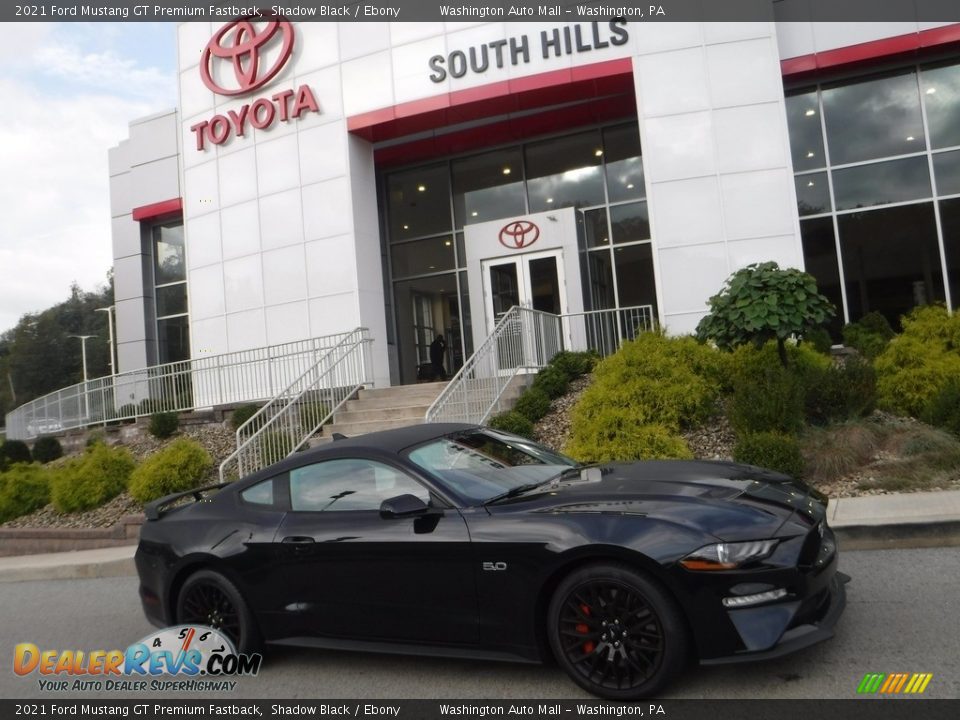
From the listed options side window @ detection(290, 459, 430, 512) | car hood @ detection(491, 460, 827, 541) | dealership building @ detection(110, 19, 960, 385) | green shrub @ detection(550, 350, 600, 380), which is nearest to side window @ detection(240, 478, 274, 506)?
side window @ detection(290, 459, 430, 512)

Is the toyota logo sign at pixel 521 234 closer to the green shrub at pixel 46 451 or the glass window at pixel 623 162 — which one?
the glass window at pixel 623 162

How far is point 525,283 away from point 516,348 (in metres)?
4.16

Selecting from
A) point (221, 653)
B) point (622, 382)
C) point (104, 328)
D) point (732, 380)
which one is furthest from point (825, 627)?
point (104, 328)

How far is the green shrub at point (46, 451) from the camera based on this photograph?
16781 millimetres

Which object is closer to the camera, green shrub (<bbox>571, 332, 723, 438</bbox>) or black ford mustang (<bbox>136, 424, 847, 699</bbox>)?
black ford mustang (<bbox>136, 424, 847, 699</bbox>)

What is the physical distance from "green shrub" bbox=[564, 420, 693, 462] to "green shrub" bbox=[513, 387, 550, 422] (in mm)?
1796

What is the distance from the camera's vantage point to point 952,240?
1445 cm

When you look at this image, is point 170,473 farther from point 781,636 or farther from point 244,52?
point 244,52

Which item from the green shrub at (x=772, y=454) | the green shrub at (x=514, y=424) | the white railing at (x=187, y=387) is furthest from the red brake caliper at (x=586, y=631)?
the white railing at (x=187, y=387)

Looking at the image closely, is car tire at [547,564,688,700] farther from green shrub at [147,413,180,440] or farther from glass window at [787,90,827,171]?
glass window at [787,90,827,171]

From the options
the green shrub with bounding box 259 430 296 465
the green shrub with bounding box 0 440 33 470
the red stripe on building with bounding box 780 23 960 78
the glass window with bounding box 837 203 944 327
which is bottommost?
the green shrub with bounding box 259 430 296 465

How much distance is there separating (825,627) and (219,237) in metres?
16.6

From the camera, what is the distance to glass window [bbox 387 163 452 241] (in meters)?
18.6

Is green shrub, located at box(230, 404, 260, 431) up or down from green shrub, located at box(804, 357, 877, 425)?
up
